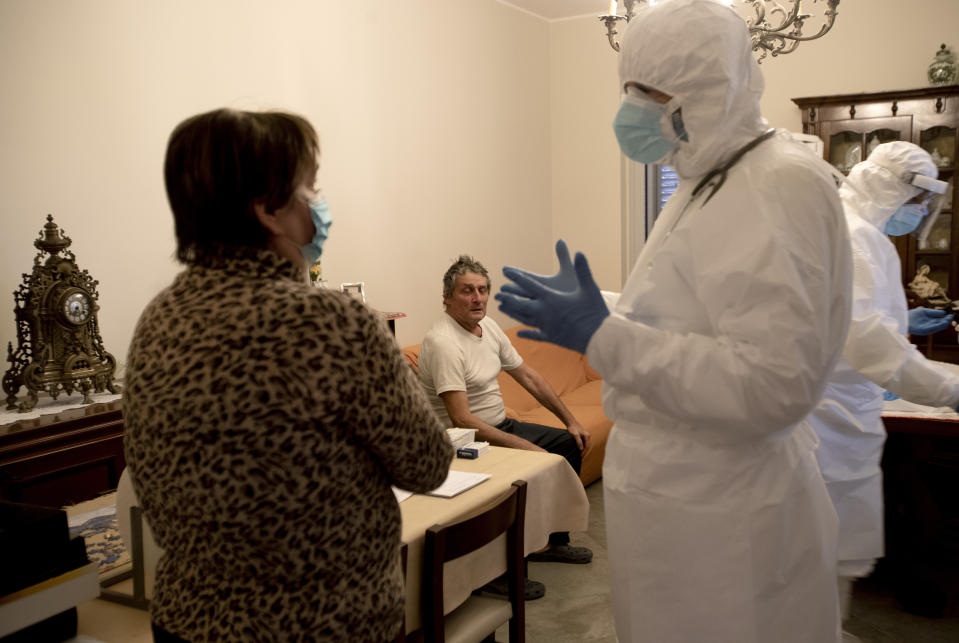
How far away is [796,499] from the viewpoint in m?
1.32

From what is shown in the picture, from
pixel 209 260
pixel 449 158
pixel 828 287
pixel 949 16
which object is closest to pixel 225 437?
pixel 209 260

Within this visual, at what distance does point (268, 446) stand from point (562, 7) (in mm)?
5367

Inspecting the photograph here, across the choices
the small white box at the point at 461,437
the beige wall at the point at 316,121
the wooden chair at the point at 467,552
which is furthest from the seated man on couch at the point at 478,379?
the wooden chair at the point at 467,552

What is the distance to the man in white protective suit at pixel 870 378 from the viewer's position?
1.92 meters

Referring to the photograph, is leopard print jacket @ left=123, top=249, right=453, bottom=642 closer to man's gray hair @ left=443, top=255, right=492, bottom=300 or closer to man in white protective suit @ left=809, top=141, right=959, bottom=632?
man in white protective suit @ left=809, top=141, right=959, bottom=632

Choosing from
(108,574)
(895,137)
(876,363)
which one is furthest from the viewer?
(895,137)

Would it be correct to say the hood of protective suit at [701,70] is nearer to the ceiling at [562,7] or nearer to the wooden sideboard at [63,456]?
the wooden sideboard at [63,456]

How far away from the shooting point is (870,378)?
1.97 meters

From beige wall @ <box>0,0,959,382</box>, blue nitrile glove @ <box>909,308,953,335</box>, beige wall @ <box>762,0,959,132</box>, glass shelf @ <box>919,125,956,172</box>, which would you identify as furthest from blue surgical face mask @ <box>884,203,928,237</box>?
beige wall @ <box>762,0,959,132</box>

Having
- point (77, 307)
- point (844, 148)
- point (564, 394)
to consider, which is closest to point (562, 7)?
point (844, 148)

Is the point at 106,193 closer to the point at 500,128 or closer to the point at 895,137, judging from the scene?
the point at 500,128

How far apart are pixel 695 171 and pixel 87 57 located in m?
2.46

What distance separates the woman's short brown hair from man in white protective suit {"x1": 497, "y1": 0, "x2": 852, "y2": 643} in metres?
0.46

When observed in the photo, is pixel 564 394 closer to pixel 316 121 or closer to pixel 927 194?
pixel 316 121
